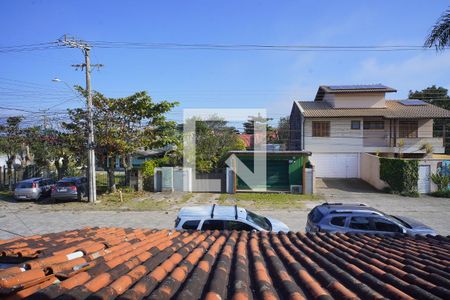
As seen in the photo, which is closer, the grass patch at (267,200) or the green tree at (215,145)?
the grass patch at (267,200)

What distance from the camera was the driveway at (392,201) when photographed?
641 inches

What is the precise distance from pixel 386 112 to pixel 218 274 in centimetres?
3154

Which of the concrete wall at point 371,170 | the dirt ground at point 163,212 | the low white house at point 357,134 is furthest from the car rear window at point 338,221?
the low white house at point 357,134

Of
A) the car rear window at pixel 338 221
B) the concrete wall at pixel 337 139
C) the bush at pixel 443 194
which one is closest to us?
the car rear window at pixel 338 221

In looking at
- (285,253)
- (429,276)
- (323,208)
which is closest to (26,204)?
(323,208)

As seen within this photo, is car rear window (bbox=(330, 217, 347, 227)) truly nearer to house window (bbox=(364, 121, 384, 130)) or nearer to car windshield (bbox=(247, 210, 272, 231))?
car windshield (bbox=(247, 210, 272, 231))

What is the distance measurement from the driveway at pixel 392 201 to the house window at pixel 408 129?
7011 millimetres

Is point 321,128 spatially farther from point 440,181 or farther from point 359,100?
point 440,181

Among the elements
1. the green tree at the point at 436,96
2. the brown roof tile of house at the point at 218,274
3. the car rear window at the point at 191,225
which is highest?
the green tree at the point at 436,96

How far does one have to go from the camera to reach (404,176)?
22.3 meters

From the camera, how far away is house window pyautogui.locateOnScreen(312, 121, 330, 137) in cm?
3061

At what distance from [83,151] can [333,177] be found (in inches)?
809

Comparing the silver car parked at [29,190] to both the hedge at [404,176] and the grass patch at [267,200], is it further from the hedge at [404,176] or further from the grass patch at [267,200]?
the hedge at [404,176]

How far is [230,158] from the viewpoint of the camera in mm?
24328
